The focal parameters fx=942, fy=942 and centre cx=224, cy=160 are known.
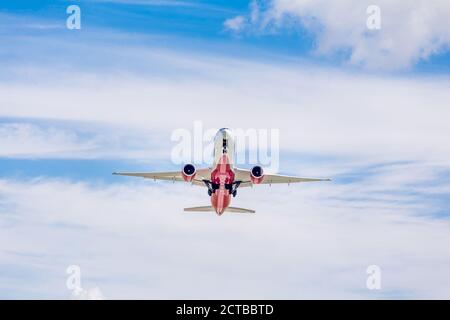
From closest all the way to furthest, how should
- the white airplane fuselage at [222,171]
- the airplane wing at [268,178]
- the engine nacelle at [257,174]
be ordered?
the white airplane fuselage at [222,171] → the engine nacelle at [257,174] → the airplane wing at [268,178]

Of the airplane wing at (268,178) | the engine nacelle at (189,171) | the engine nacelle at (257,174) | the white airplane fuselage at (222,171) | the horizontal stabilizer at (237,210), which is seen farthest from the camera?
the horizontal stabilizer at (237,210)

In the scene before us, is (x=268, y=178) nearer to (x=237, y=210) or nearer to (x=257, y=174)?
(x=237, y=210)

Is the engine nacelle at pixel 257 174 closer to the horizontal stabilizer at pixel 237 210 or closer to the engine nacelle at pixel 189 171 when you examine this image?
the horizontal stabilizer at pixel 237 210

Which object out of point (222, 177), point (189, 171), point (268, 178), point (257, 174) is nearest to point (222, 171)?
point (222, 177)

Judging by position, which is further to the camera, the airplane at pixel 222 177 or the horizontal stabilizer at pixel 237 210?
the horizontal stabilizer at pixel 237 210

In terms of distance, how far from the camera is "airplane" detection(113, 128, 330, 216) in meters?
113

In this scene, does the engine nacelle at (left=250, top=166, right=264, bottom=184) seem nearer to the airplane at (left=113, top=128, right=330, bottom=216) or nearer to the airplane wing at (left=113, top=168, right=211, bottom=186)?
the airplane at (left=113, top=128, right=330, bottom=216)

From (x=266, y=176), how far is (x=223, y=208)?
8590mm

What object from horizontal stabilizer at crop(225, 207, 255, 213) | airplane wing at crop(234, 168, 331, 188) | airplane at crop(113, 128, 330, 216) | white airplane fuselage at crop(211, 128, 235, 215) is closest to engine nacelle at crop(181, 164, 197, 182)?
airplane at crop(113, 128, 330, 216)

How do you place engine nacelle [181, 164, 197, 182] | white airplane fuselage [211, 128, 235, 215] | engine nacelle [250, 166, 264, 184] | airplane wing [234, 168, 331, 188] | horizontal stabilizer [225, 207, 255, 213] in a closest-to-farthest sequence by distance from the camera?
white airplane fuselage [211, 128, 235, 215], engine nacelle [181, 164, 197, 182], engine nacelle [250, 166, 264, 184], airplane wing [234, 168, 331, 188], horizontal stabilizer [225, 207, 255, 213]

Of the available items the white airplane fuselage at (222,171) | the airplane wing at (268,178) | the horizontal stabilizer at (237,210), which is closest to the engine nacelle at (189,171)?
the white airplane fuselage at (222,171)

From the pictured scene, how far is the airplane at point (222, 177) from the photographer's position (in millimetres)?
112750
